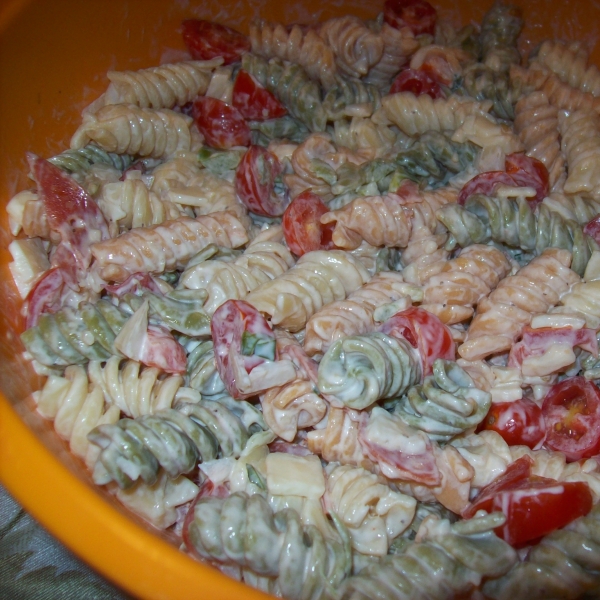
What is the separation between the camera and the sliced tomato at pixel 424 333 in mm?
1643

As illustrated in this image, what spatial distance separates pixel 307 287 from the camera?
1.77 meters

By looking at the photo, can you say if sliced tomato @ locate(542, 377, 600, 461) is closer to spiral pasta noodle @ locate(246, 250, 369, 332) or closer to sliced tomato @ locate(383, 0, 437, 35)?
spiral pasta noodle @ locate(246, 250, 369, 332)

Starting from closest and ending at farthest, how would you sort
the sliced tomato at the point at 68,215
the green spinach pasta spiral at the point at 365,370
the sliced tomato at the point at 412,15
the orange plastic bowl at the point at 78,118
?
the orange plastic bowl at the point at 78,118 < the green spinach pasta spiral at the point at 365,370 < the sliced tomato at the point at 68,215 < the sliced tomato at the point at 412,15

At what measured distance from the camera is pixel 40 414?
63.2 inches

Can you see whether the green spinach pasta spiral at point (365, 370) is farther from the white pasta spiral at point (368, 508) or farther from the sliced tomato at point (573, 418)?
the sliced tomato at point (573, 418)

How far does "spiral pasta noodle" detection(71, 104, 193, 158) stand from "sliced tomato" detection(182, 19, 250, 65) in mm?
352

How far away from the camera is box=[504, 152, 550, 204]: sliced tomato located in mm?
2066

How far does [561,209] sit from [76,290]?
4.53ft

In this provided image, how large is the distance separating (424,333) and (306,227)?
514 mm

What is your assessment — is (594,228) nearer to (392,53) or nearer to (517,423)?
(517,423)

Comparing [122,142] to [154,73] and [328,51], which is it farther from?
[328,51]

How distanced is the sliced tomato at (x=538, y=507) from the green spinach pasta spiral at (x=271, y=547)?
0.33m

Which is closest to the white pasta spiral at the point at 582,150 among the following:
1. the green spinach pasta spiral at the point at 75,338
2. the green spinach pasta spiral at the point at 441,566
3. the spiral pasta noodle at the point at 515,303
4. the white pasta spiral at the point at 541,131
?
the white pasta spiral at the point at 541,131

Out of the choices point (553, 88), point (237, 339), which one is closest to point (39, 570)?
point (237, 339)
